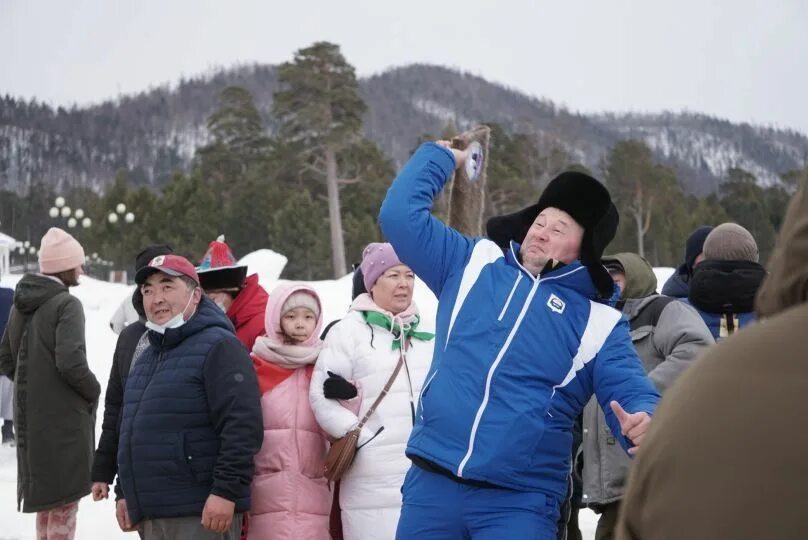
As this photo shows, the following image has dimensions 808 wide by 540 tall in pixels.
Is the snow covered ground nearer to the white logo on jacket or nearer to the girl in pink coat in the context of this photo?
the girl in pink coat

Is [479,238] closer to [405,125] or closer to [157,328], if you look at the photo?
[157,328]

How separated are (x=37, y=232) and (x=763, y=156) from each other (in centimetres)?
11058

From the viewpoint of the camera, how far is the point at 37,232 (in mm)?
79188

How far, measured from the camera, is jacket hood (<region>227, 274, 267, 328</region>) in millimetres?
5148

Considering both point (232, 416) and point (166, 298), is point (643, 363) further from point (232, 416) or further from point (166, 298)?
point (166, 298)

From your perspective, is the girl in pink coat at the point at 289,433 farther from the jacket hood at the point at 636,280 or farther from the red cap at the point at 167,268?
the jacket hood at the point at 636,280

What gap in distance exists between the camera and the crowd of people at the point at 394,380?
3.03 metres

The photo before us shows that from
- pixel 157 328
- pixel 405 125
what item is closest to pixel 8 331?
pixel 157 328

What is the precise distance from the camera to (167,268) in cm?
418

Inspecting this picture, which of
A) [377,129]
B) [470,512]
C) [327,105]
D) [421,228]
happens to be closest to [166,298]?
[421,228]

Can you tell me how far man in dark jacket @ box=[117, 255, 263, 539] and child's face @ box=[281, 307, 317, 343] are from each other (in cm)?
43

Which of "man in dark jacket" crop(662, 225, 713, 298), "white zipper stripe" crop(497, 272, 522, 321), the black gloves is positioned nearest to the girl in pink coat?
the black gloves

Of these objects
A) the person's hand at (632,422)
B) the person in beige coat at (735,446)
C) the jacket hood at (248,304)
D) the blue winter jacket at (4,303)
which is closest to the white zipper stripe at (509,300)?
the person's hand at (632,422)

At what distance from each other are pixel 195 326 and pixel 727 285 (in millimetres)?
2356
